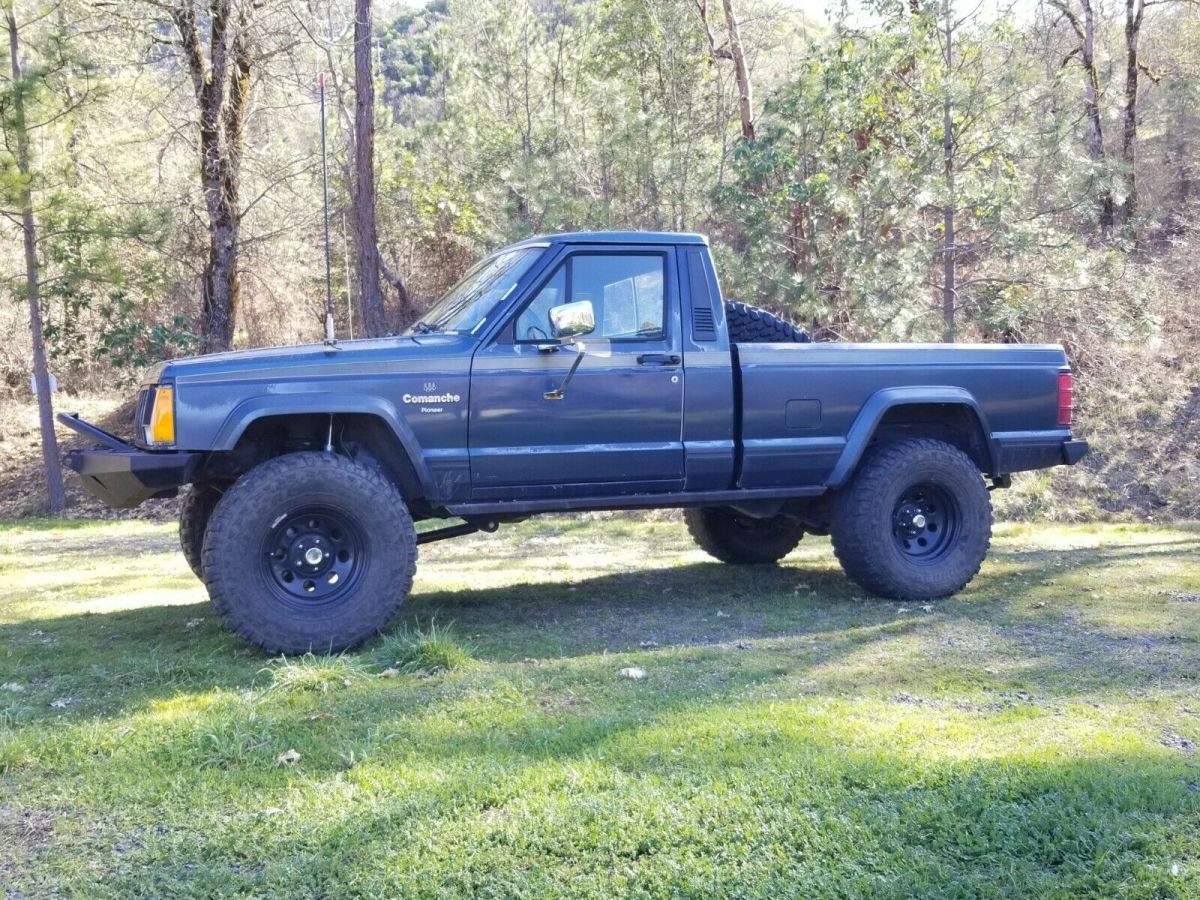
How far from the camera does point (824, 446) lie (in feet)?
20.6

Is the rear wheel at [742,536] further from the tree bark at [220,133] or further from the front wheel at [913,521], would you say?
the tree bark at [220,133]

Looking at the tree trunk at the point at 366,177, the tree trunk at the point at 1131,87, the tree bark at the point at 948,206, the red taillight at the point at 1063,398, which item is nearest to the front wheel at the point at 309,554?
the red taillight at the point at 1063,398

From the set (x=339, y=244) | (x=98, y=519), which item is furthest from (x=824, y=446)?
(x=339, y=244)

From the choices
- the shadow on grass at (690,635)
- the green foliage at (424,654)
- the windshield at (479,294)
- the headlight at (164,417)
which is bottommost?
the shadow on grass at (690,635)

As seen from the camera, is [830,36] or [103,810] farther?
[830,36]

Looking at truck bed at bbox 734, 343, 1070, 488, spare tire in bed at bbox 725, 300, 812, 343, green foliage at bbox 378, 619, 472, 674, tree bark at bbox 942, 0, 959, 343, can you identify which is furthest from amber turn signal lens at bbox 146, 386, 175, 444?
tree bark at bbox 942, 0, 959, 343

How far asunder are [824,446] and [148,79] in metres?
15.4

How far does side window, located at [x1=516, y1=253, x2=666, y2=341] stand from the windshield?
18 cm

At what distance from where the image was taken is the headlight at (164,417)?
199 inches

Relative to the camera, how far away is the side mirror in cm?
552

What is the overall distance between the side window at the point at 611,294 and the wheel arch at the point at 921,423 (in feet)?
4.39

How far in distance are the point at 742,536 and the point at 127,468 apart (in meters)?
4.35

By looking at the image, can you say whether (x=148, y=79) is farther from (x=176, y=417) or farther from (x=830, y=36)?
(x=176, y=417)

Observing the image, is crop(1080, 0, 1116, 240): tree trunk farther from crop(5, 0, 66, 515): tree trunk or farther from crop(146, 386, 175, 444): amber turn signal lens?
crop(5, 0, 66, 515): tree trunk
